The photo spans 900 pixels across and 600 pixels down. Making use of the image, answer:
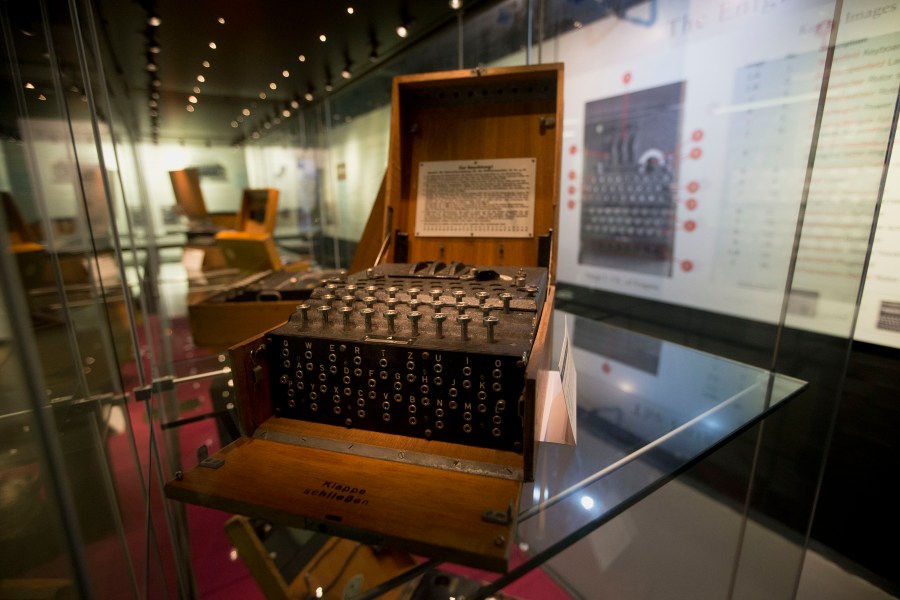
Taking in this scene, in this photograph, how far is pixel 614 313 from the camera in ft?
8.06

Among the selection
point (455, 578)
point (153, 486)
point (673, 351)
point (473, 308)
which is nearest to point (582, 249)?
point (673, 351)

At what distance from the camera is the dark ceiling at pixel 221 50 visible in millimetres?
1158

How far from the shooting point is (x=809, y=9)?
5.10 feet

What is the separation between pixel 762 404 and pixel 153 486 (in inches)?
73.9

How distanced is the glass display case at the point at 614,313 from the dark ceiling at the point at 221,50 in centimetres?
2

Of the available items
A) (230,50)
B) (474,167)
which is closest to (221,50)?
(230,50)

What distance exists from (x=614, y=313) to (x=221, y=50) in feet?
8.59

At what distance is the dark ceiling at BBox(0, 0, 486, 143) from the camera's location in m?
1.16

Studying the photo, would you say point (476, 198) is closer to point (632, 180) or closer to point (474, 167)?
point (474, 167)

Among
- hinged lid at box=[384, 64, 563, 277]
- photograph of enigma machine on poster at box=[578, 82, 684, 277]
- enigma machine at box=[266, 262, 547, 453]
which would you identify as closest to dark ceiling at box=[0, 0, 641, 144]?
photograph of enigma machine on poster at box=[578, 82, 684, 277]

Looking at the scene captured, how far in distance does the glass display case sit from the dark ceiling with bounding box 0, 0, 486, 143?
0.08 ft

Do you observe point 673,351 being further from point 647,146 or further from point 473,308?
point 473,308

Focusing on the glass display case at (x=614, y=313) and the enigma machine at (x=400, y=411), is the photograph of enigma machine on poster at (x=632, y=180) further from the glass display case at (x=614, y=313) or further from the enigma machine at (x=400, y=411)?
the enigma machine at (x=400, y=411)

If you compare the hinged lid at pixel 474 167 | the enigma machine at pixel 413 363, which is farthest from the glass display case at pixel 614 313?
the hinged lid at pixel 474 167
